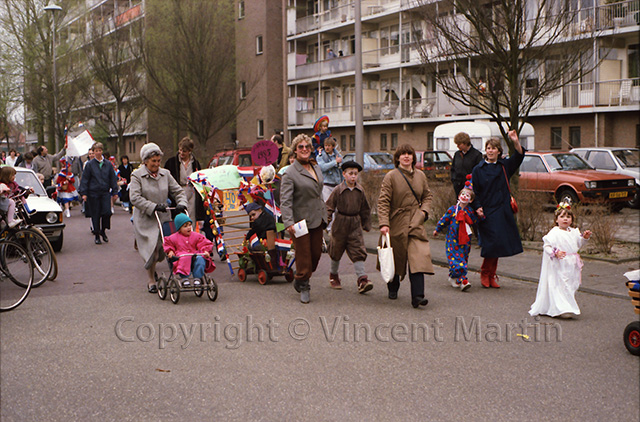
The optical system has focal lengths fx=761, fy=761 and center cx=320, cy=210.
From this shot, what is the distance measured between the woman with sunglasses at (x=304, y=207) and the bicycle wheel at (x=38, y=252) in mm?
3202

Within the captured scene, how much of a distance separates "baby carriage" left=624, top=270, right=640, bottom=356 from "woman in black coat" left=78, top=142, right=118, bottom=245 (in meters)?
10.8

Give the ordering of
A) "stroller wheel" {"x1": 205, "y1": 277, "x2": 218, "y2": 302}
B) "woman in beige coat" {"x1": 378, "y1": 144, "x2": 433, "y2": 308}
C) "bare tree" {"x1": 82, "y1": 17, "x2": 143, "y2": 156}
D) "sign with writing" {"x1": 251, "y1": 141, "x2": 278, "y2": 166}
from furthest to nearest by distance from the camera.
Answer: "bare tree" {"x1": 82, "y1": 17, "x2": 143, "y2": 156}
"sign with writing" {"x1": 251, "y1": 141, "x2": 278, "y2": 166}
"stroller wheel" {"x1": 205, "y1": 277, "x2": 218, "y2": 302}
"woman in beige coat" {"x1": 378, "y1": 144, "x2": 433, "y2": 308}

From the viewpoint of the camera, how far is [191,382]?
557 cm

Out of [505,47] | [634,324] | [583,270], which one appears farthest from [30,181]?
[634,324]

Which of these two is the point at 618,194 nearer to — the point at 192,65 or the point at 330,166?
the point at 330,166

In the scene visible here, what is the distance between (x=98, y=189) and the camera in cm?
1496

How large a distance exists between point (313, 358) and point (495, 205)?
4.19 m

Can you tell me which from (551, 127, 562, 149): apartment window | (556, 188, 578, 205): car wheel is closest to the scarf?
(556, 188, 578, 205): car wheel

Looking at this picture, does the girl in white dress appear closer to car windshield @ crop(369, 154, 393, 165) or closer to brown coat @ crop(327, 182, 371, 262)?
brown coat @ crop(327, 182, 371, 262)

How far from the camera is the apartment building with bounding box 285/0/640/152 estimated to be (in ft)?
106

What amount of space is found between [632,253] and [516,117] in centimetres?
393

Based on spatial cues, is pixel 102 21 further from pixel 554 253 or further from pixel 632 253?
pixel 554 253

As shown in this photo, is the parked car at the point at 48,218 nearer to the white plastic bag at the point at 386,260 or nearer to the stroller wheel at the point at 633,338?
the white plastic bag at the point at 386,260

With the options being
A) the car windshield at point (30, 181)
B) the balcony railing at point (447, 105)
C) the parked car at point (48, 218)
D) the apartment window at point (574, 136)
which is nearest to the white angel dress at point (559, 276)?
the parked car at point (48, 218)
